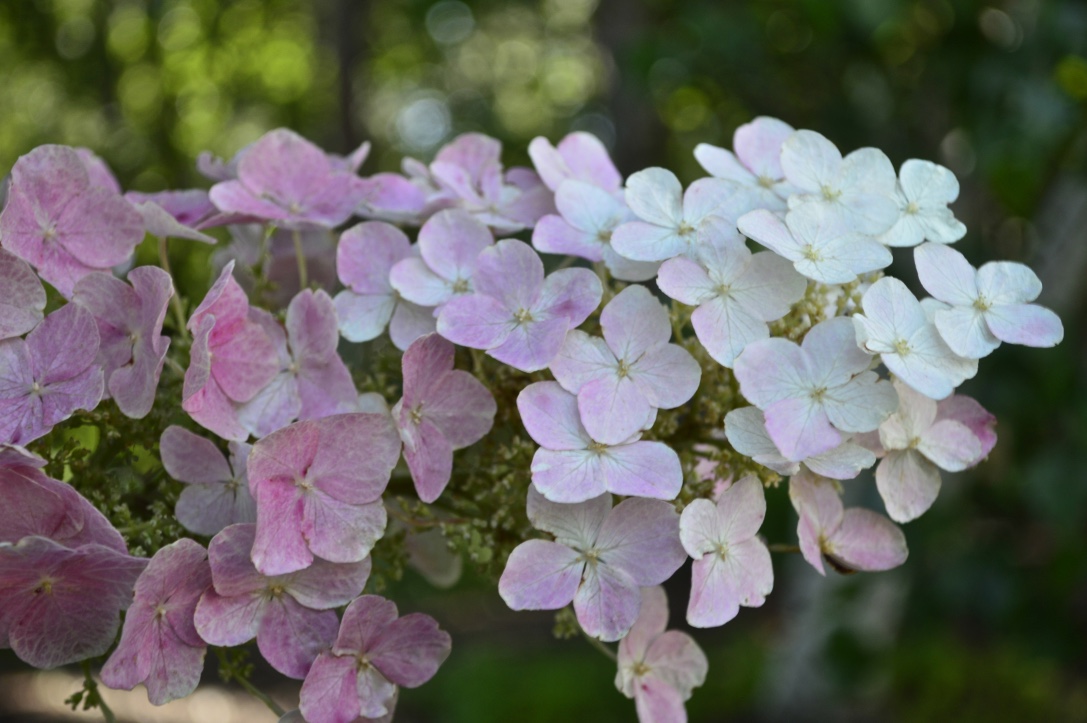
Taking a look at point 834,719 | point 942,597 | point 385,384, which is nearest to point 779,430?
point 385,384

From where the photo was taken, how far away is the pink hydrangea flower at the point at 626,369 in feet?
1.27

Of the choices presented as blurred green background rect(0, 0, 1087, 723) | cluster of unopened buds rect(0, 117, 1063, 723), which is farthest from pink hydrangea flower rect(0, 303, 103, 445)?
blurred green background rect(0, 0, 1087, 723)

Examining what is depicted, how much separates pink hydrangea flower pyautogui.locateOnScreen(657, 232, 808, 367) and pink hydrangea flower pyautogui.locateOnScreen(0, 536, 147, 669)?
0.82 feet

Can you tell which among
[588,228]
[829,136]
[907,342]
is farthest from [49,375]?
[829,136]

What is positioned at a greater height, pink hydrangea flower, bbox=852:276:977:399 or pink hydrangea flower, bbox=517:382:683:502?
pink hydrangea flower, bbox=852:276:977:399

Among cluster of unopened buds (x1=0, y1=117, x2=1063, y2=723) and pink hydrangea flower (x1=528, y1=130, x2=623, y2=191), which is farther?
pink hydrangea flower (x1=528, y1=130, x2=623, y2=191)

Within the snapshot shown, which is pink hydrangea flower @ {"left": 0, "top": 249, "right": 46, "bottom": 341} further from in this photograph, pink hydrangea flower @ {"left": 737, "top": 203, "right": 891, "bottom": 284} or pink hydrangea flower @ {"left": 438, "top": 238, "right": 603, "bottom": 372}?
pink hydrangea flower @ {"left": 737, "top": 203, "right": 891, "bottom": 284}

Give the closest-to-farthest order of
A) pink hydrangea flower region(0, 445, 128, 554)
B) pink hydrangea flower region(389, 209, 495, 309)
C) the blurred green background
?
1. pink hydrangea flower region(0, 445, 128, 554)
2. pink hydrangea flower region(389, 209, 495, 309)
3. the blurred green background

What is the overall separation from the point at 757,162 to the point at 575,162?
0.10 metres

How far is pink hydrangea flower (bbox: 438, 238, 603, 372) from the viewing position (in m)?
0.40

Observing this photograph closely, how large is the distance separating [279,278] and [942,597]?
1.58m

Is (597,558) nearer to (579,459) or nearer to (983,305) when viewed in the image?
(579,459)

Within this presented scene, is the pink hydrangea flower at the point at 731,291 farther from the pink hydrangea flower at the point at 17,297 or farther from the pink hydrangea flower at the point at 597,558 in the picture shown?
the pink hydrangea flower at the point at 17,297

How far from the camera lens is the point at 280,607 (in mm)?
397
